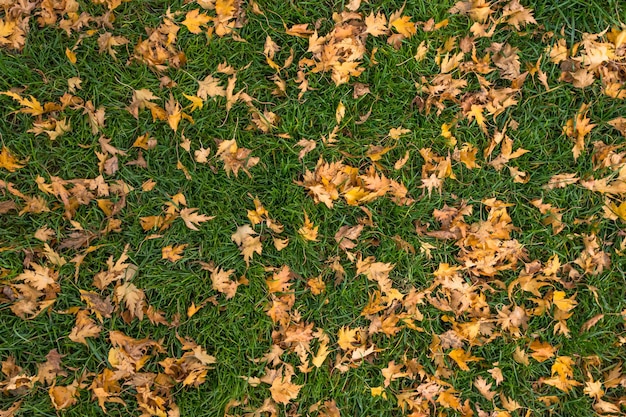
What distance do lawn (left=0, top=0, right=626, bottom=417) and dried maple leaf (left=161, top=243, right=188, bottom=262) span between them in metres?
0.02

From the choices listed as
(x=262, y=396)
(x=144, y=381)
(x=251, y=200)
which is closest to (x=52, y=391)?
(x=144, y=381)

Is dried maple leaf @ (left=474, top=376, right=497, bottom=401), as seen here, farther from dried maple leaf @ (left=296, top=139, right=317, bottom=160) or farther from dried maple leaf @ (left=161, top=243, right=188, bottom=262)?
dried maple leaf @ (left=161, top=243, right=188, bottom=262)

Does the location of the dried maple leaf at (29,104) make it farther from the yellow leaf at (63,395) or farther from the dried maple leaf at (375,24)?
the dried maple leaf at (375,24)

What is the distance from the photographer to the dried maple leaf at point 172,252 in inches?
107

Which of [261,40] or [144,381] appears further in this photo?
[261,40]

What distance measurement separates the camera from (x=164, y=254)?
8.93 feet

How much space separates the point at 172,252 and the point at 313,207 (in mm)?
825

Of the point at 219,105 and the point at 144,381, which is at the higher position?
the point at 219,105

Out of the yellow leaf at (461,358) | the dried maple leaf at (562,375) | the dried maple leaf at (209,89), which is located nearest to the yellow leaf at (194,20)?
the dried maple leaf at (209,89)

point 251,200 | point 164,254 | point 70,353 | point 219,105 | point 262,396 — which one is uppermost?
point 219,105

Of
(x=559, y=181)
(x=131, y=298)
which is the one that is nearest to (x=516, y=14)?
(x=559, y=181)

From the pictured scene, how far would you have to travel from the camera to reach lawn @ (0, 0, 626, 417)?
8.81ft

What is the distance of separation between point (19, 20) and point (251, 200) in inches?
64.6

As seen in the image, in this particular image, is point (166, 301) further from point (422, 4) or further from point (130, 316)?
point (422, 4)
